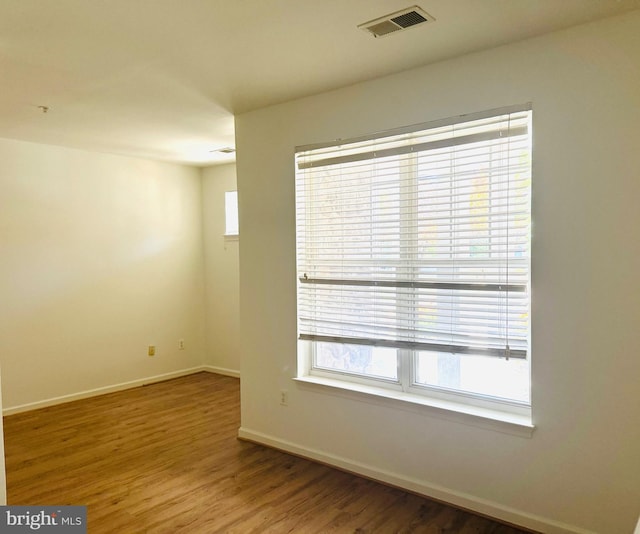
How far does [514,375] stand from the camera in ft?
8.82

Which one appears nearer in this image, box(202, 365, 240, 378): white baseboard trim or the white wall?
the white wall

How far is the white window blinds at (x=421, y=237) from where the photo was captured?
2596 mm

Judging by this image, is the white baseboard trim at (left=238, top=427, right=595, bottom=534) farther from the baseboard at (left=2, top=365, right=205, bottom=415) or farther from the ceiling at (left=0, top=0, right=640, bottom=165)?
the ceiling at (left=0, top=0, right=640, bottom=165)

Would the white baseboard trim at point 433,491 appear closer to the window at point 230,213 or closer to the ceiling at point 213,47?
the ceiling at point 213,47

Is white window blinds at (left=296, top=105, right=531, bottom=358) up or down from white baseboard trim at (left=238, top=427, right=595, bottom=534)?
up

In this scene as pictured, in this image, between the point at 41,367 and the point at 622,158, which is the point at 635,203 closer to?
the point at 622,158

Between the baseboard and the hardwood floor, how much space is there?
0.40ft

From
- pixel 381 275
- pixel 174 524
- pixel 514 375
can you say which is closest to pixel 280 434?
pixel 174 524

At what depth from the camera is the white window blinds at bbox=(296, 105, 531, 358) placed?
2.60m

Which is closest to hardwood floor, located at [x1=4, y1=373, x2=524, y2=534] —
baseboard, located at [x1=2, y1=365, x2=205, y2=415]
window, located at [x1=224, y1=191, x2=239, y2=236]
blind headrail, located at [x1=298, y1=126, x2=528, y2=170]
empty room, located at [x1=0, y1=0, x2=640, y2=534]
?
empty room, located at [x1=0, y1=0, x2=640, y2=534]

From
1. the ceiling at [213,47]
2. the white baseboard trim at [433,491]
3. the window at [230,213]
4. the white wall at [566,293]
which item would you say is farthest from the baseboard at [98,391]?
the white wall at [566,293]

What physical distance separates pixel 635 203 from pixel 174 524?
298 cm

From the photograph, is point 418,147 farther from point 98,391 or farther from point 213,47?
point 98,391

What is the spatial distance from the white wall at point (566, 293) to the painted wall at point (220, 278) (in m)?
3.21
